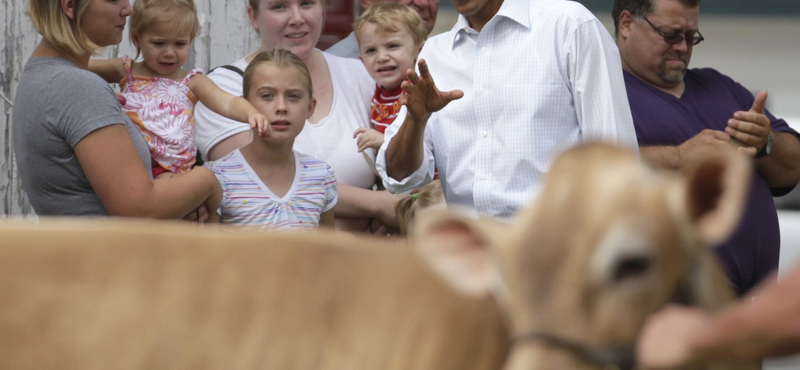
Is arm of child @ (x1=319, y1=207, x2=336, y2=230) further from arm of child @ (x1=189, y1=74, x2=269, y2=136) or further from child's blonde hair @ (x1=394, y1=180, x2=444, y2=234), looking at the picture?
arm of child @ (x1=189, y1=74, x2=269, y2=136)

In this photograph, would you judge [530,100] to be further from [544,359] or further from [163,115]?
[544,359]

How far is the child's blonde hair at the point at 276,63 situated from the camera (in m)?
3.15

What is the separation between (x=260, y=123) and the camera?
9.80 ft

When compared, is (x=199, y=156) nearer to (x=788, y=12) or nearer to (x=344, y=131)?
(x=344, y=131)

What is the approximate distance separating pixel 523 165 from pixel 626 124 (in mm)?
285

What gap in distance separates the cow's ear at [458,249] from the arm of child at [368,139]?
76.2 inches

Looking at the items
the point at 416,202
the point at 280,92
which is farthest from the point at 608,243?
the point at 280,92

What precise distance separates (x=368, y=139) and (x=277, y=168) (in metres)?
0.32

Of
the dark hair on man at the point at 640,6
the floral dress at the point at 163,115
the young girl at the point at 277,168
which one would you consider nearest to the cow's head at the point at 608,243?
the young girl at the point at 277,168

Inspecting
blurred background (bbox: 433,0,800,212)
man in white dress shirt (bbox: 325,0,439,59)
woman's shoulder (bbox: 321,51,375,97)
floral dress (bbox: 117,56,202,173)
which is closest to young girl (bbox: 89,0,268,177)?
floral dress (bbox: 117,56,202,173)

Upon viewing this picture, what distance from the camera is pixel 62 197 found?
254 cm

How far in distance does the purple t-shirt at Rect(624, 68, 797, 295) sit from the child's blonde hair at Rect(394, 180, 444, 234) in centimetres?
66

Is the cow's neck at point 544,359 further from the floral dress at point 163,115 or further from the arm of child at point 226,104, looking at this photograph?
the floral dress at point 163,115

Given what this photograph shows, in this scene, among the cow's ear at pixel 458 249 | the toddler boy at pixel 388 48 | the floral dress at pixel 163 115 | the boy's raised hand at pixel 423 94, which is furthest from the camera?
the toddler boy at pixel 388 48
